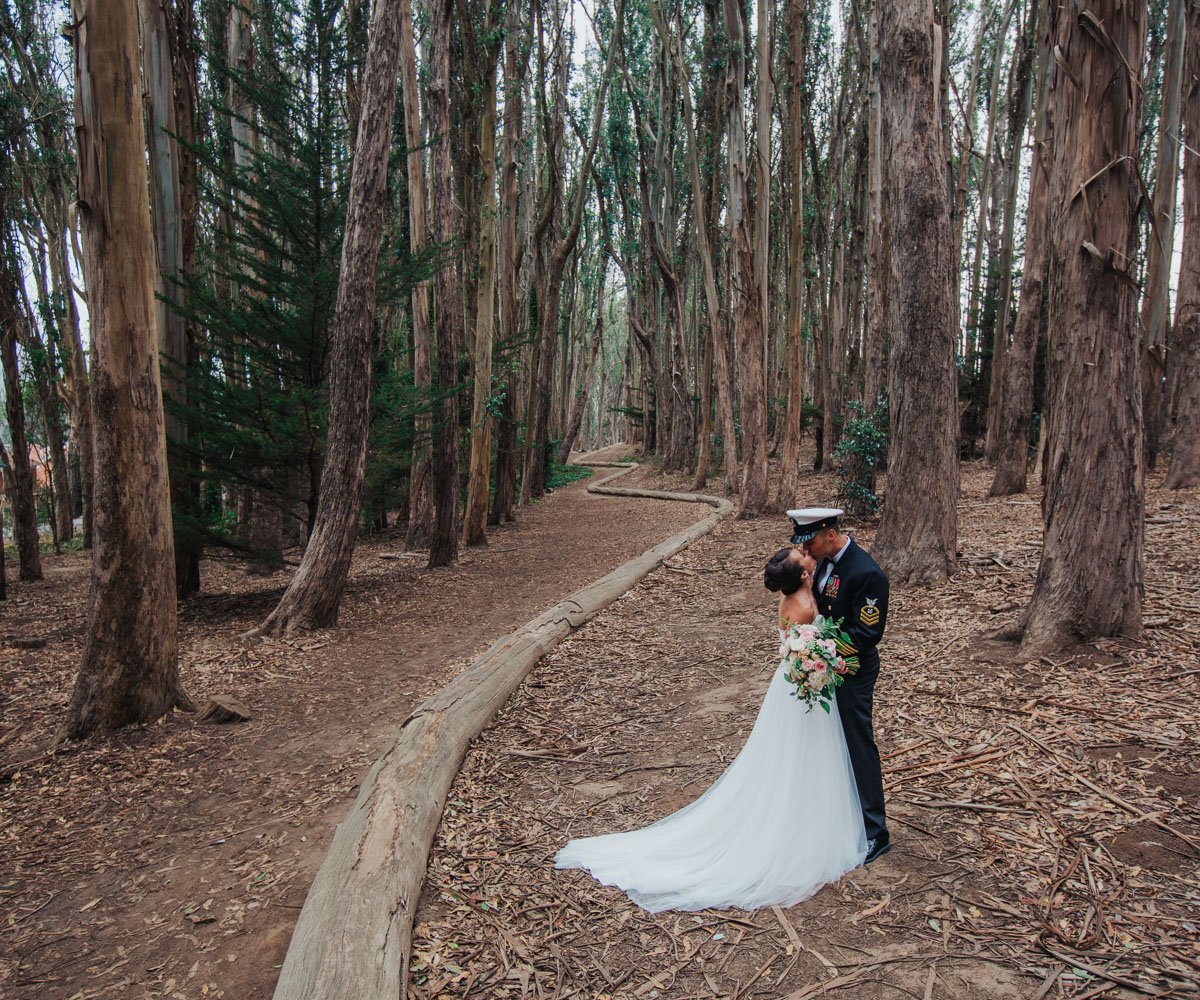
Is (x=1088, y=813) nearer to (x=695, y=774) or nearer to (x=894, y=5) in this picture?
(x=695, y=774)

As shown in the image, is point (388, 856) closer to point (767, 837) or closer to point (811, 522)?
point (767, 837)

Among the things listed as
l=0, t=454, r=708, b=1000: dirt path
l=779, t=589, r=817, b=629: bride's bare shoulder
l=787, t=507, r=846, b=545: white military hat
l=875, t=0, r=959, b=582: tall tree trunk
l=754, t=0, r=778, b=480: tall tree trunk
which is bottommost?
l=0, t=454, r=708, b=1000: dirt path

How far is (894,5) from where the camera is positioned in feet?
23.8

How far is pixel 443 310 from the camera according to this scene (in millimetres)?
11562

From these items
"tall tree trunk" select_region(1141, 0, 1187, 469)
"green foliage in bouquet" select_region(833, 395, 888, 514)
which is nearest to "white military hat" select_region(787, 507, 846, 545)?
"green foliage in bouquet" select_region(833, 395, 888, 514)

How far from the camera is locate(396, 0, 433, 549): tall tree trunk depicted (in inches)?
441

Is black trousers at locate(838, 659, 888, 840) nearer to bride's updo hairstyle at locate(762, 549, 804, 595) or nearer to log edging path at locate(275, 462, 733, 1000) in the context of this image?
bride's updo hairstyle at locate(762, 549, 804, 595)

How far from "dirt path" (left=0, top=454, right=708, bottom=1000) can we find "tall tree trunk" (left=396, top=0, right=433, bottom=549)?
329 cm

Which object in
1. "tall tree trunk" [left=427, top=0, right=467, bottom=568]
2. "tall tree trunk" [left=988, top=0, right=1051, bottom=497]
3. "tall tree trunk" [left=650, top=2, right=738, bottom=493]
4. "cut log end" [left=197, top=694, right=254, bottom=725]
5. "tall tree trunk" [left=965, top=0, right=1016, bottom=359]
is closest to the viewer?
"cut log end" [left=197, top=694, right=254, bottom=725]

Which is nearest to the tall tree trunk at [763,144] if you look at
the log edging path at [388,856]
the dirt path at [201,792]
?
the dirt path at [201,792]

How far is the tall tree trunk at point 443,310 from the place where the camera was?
11.1 metres

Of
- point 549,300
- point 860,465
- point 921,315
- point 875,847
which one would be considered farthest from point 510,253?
point 875,847

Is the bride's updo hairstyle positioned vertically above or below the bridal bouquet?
above

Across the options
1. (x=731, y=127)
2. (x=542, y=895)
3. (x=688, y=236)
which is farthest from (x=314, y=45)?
(x=688, y=236)
